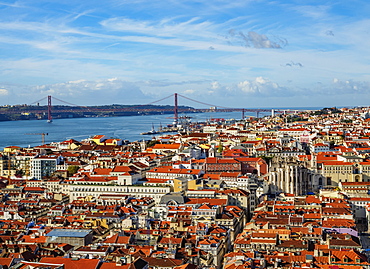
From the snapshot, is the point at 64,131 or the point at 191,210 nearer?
the point at 191,210

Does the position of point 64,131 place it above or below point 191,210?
above

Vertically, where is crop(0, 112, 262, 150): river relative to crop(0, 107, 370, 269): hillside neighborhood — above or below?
above

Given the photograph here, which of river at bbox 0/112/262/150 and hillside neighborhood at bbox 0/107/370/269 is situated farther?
river at bbox 0/112/262/150

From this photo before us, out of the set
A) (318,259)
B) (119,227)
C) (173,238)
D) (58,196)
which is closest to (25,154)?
(58,196)

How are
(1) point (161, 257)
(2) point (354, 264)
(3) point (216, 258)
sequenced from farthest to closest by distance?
(3) point (216, 258) < (1) point (161, 257) < (2) point (354, 264)

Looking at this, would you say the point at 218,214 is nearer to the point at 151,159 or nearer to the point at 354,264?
the point at 354,264

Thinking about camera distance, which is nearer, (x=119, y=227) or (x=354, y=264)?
(x=354, y=264)

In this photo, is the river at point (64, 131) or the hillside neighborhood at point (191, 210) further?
the river at point (64, 131)

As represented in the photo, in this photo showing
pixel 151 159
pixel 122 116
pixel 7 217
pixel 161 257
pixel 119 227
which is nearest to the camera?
pixel 161 257
